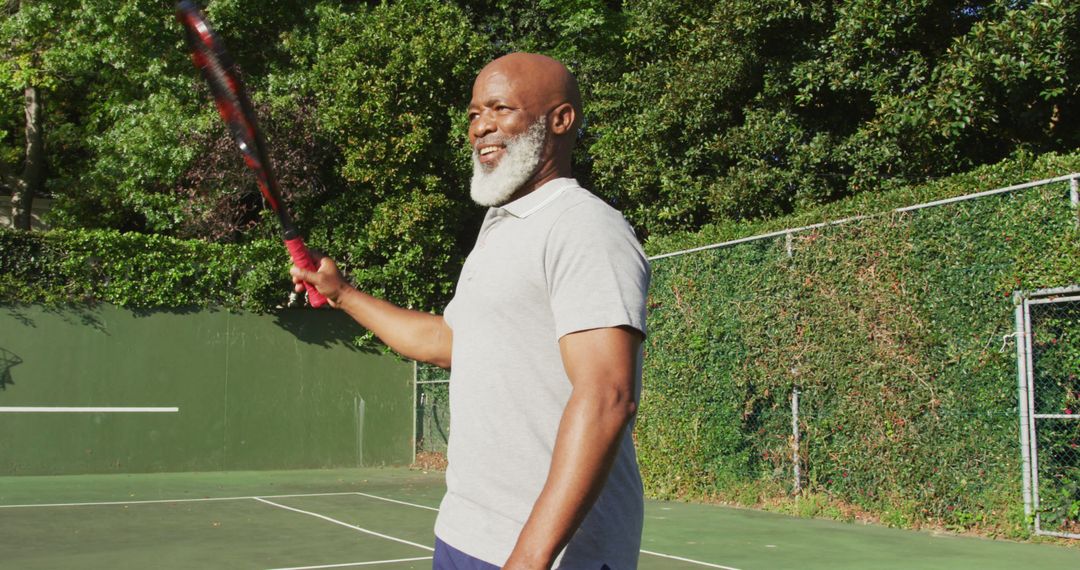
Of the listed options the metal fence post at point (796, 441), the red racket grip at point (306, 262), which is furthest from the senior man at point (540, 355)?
the metal fence post at point (796, 441)

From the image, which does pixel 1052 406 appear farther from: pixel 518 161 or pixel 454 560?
pixel 454 560

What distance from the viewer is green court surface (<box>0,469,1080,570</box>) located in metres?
7.26

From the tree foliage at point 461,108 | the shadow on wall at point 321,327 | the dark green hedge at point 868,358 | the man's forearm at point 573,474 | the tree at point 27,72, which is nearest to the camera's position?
the man's forearm at point 573,474

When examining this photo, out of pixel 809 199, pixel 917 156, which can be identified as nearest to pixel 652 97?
pixel 809 199

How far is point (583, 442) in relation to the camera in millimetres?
1652

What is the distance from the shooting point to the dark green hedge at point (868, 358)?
8.03 meters

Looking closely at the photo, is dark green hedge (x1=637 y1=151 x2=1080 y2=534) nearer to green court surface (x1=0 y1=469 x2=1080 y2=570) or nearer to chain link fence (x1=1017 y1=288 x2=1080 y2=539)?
chain link fence (x1=1017 y1=288 x2=1080 y2=539)

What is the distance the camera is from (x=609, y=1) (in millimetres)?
18781

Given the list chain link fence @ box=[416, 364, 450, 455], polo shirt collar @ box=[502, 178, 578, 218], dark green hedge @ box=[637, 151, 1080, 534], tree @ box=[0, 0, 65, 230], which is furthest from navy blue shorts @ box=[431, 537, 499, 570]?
tree @ box=[0, 0, 65, 230]

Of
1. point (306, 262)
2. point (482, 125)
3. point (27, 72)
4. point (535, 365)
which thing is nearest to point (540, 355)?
point (535, 365)

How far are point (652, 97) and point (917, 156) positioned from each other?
167 inches

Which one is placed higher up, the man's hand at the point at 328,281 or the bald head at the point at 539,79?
the bald head at the point at 539,79

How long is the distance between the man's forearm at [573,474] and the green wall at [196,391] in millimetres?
14489

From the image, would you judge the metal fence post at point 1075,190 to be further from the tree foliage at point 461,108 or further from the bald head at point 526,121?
the bald head at point 526,121
